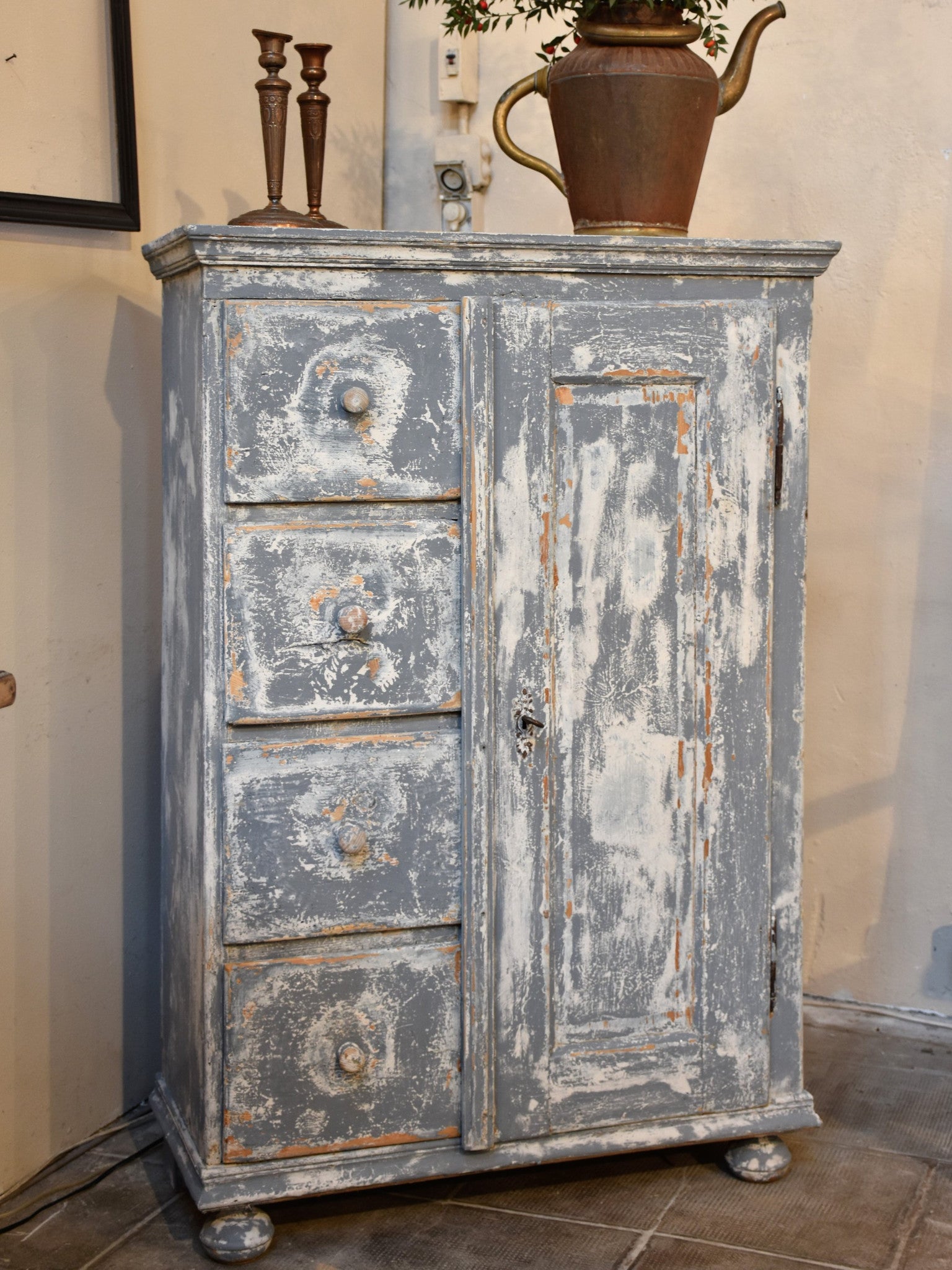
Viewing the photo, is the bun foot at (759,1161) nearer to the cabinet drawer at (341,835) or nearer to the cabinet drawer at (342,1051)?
the cabinet drawer at (342,1051)

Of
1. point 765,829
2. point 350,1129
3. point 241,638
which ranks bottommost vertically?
point 350,1129

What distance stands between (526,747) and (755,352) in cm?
66

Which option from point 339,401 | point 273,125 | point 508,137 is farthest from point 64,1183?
point 508,137

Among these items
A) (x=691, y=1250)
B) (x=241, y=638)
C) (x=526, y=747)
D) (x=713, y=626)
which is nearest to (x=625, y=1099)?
(x=691, y=1250)

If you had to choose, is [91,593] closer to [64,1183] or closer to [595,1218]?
[64,1183]

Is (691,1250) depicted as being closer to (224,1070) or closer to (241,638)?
(224,1070)

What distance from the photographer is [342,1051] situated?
6.46ft

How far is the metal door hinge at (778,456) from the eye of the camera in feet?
6.76

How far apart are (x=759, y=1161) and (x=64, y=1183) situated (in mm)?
1076

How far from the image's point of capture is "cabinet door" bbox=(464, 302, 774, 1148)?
6.51 ft

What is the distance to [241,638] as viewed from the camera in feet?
6.22

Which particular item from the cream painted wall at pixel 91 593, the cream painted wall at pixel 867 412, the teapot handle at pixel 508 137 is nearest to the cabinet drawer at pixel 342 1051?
the cream painted wall at pixel 91 593

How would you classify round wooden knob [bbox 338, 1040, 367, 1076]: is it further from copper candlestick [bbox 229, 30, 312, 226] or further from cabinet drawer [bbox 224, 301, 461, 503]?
copper candlestick [bbox 229, 30, 312, 226]

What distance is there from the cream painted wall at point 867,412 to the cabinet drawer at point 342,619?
1061mm
